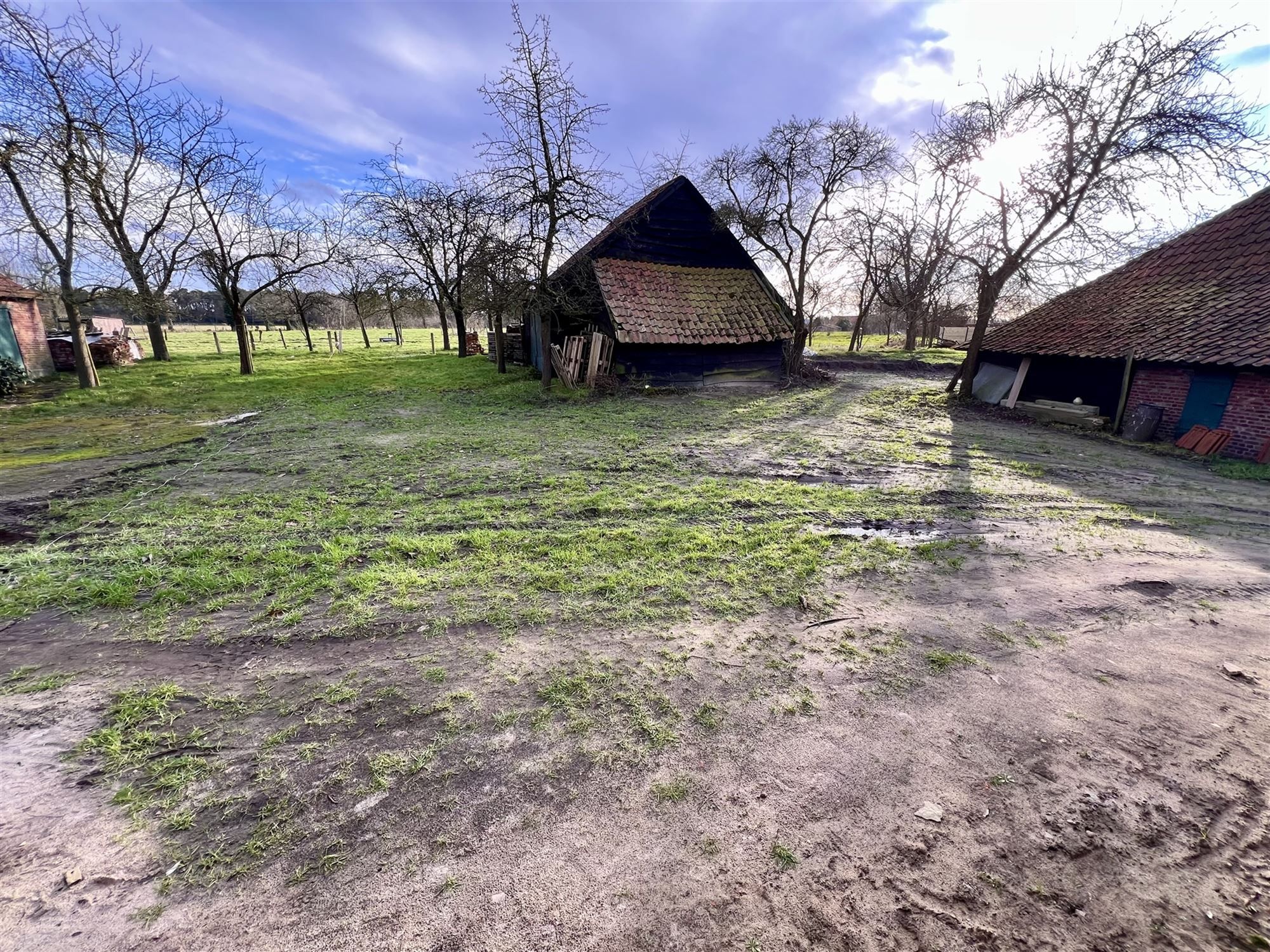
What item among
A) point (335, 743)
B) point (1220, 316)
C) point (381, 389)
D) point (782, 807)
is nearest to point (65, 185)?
point (381, 389)

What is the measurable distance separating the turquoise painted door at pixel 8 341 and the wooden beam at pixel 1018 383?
30.8 meters

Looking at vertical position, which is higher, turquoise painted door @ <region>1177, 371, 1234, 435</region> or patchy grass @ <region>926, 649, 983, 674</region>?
turquoise painted door @ <region>1177, 371, 1234, 435</region>

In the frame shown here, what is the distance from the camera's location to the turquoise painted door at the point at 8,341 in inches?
598

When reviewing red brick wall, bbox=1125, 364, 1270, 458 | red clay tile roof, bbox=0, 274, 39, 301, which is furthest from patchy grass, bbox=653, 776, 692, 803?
red clay tile roof, bbox=0, 274, 39, 301

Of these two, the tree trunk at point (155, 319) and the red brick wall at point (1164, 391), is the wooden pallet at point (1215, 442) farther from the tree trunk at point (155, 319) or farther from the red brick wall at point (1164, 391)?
the tree trunk at point (155, 319)

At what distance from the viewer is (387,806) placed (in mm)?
2469

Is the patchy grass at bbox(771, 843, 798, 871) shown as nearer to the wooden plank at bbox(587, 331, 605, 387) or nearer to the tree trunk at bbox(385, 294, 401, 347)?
the wooden plank at bbox(587, 331, 605, 387)

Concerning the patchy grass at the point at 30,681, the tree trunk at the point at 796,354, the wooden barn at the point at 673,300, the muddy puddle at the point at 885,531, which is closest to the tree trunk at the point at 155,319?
the wooden barn at the point at 673,300

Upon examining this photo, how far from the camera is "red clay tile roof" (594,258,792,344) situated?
15750 millimetres

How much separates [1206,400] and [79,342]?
29.9 metres

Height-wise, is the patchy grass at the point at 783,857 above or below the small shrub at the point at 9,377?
below

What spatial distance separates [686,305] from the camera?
17000 mm

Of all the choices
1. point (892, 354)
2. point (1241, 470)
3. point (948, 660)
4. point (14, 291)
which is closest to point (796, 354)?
point (1241, 470)

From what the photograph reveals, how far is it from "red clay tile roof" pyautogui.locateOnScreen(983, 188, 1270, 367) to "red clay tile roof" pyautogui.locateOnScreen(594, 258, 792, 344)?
7620 mm
